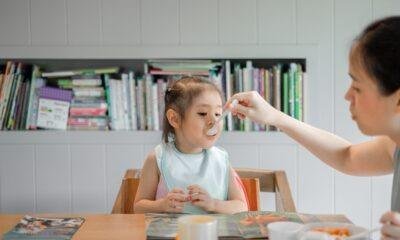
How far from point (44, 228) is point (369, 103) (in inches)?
34.1

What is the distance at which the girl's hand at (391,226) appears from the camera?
3.18ft

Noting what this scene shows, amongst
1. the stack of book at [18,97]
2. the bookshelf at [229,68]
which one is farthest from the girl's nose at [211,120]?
the stack of book at [18,97]

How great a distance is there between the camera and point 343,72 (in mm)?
2863

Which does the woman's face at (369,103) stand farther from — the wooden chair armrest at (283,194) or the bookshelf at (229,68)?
the bookshelf at (229,68)

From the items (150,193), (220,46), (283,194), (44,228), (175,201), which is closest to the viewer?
(44,228)

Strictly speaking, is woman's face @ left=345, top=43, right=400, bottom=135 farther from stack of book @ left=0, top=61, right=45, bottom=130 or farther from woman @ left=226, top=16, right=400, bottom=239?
stack of book @ left=0, top=61, right=45, bottom=130

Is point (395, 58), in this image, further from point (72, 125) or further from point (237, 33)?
point (72, 125)

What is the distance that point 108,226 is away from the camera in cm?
137

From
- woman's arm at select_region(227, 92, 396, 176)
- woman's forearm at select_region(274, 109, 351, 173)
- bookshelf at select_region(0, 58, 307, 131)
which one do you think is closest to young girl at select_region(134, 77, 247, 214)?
woman's arm at select_region(227, 92, 396, 176)

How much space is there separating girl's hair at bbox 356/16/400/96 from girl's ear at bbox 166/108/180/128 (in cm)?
77

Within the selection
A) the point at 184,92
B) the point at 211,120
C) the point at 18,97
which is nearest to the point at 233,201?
the point at 211,120

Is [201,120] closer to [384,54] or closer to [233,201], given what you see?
[233,201]

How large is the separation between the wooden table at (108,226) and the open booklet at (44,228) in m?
0.02

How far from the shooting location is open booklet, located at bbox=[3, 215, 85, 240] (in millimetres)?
1279
